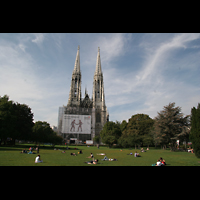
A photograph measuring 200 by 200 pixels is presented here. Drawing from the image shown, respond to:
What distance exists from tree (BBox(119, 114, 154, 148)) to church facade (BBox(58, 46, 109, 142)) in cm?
1899

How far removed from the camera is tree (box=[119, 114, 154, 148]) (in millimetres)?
31234

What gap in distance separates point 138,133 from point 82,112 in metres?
28.6

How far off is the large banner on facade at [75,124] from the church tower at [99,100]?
9085 millimetres

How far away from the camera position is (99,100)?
6962 cm

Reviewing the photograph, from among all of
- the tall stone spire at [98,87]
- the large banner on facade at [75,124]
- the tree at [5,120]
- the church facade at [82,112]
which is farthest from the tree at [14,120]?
the tall stone spire at [98,87]

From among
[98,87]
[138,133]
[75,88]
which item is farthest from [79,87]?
[138,133]

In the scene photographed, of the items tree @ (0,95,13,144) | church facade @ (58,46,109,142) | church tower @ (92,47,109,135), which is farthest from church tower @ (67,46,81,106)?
tree @ (0,95,13,144)

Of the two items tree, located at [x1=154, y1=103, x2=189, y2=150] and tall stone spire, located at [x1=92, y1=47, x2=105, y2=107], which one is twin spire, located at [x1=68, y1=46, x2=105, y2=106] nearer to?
tall stone spire, located at [x1=92, y1=47, x2=105, y2=107]

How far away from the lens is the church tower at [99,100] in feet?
212
